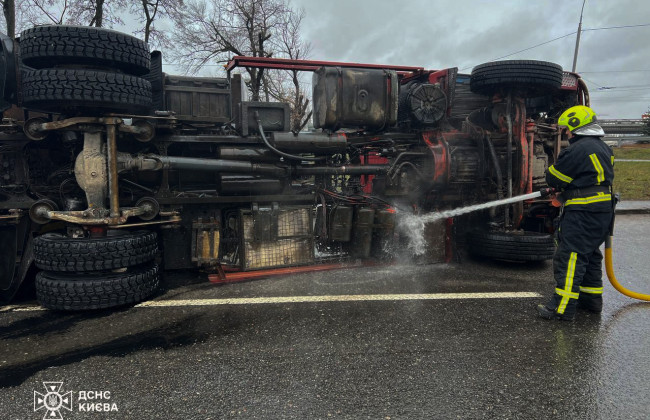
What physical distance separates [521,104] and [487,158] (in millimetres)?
893

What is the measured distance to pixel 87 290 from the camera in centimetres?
375

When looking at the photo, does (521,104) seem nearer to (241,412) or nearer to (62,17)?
(241,412)

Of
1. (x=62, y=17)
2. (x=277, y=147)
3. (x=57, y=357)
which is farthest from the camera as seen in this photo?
(x=62, y=17)

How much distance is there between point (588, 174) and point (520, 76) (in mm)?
2276

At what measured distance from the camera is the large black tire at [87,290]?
375 centimetres

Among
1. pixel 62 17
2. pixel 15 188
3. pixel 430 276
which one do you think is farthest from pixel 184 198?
pixel 62 17

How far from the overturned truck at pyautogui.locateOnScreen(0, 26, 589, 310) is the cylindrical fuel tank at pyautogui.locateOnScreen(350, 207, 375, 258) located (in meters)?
0.02

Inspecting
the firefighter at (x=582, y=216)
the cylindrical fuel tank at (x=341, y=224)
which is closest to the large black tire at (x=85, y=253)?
the cylindrical fuel tank at (x=341, y=224)

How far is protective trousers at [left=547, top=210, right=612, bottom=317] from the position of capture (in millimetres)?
3660

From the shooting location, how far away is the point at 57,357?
118 inches

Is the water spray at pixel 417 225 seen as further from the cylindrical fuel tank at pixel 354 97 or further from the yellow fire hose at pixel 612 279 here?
the yellow fire hose at pixel 612 279

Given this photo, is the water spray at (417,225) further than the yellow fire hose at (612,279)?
Yes

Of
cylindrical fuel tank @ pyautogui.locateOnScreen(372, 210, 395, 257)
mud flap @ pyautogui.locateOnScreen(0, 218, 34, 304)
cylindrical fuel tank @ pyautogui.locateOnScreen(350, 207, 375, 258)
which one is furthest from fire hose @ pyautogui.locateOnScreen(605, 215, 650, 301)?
mud flap @ pyautogui.locateOnScreen(0, 218, 34, 304)

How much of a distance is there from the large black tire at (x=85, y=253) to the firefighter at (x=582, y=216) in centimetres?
408
